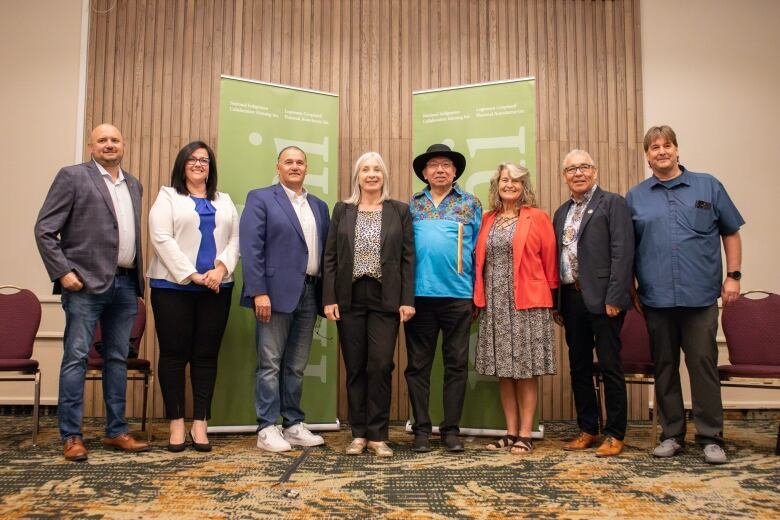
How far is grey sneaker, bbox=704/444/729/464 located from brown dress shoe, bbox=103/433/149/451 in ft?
9.88

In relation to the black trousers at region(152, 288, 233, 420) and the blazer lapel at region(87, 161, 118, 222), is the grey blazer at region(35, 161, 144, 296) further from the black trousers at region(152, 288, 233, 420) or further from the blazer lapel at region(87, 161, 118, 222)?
the black trousers at region(152, 288, 233, 420)

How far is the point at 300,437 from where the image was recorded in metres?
3.71

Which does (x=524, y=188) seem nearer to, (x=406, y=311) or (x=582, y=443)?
(x=406, y=311)

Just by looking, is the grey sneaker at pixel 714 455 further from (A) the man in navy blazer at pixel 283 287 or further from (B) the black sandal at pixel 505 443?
(A) the man in navy blazer at pixel 283 287

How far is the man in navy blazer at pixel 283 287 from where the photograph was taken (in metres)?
3.58

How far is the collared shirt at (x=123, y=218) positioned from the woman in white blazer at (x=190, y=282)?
0.41 feet

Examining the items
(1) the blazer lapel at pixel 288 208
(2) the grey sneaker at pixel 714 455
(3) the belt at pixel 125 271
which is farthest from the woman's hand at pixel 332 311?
(2) the grey sneaker at pixel 714 455

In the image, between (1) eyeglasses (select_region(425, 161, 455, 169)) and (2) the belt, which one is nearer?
(2) the belt

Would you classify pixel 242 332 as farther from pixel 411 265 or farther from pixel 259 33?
pixel 259 33

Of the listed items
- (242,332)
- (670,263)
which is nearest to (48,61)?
(242,332)

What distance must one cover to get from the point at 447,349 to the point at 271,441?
1.14 m

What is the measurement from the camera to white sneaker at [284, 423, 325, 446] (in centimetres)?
368

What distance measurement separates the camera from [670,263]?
11.1 ft

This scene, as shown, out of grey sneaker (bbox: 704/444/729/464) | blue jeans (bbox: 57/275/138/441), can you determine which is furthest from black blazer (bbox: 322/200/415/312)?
grey sneaker (bbox: 704/444/729/464)
